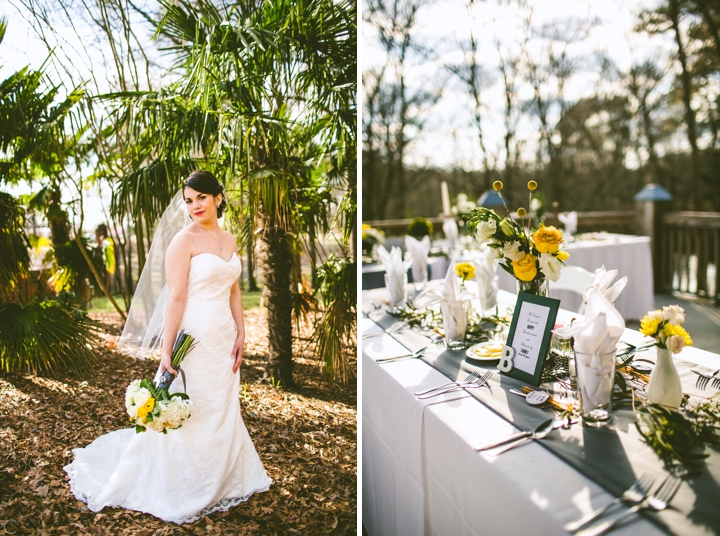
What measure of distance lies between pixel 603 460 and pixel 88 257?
1873 millimetres

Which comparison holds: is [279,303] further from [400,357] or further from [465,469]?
[465,469]

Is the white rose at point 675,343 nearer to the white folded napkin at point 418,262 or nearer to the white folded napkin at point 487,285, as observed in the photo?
the white folded napkin at point 487,285

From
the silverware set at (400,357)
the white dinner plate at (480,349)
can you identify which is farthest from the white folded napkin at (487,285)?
the silverware set at (400,357)

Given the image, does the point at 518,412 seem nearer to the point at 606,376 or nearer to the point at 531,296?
the point at 606,376

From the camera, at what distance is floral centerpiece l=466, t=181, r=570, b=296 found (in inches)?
52.0

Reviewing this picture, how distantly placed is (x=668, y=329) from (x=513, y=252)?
1.47 ft

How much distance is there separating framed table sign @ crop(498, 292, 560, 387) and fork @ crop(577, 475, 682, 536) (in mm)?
446

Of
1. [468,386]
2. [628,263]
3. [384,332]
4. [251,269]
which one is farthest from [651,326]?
[628,263]

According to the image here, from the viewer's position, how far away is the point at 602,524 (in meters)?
0.76

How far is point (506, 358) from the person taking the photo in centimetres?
138

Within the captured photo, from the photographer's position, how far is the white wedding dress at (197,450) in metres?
1.76

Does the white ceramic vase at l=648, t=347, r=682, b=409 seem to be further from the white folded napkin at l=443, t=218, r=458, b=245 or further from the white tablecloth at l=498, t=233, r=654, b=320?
the white tablecloth at l=498, t=233, r=654, b=320

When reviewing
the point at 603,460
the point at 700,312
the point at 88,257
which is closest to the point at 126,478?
the point at 88,257

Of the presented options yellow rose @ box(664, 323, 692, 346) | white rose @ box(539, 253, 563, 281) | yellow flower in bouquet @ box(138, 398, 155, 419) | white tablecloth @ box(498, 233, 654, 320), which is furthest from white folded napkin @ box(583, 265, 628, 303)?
white tablecloth @ box(498, 233, 654, 320)
